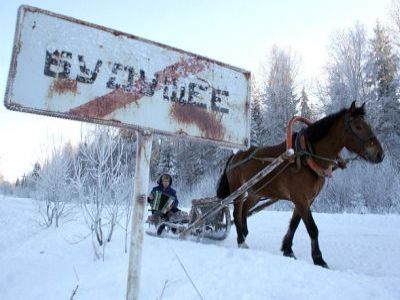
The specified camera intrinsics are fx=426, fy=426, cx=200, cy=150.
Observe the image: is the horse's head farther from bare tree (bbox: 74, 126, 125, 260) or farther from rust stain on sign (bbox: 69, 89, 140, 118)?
bare tree (bbox: 74, 126, 125, 260)

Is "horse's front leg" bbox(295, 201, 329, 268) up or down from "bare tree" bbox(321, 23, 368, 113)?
down

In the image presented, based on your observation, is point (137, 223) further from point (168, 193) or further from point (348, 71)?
point (348, 71)

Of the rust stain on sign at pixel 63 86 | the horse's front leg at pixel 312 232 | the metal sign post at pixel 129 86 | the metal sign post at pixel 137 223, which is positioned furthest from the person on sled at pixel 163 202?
the rust stain on sign at pixel 63 86

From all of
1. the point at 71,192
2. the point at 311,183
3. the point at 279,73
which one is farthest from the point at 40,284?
the point at 279,73

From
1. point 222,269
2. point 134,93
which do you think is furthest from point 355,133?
point 134,93

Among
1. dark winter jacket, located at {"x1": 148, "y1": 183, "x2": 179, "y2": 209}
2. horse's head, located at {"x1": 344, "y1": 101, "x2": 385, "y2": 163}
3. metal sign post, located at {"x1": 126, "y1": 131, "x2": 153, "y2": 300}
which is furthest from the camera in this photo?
dark winter jacket, located at {"x1": 148, "y1": 183, "x2": 179, "y2": 209}

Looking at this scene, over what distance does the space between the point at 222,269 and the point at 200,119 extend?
2.09 m

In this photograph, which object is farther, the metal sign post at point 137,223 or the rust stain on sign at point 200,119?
the rust stain on sign at point 200,119

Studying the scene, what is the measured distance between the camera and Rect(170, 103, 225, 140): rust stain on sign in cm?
274

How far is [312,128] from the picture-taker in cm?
574

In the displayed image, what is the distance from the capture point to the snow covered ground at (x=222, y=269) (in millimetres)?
3852

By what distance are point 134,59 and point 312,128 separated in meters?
3.66

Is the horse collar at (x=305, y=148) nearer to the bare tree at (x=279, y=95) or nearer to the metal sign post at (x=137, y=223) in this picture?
the metal sign post at (x=137, y=223)

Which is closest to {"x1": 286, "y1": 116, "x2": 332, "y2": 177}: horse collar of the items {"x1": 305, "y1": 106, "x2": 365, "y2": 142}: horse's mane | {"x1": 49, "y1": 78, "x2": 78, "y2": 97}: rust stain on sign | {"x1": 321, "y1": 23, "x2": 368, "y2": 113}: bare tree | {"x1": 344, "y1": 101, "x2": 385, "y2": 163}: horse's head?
{"x1": 305, "y1": 106, "x2": 365, "y2": 142}: horse's mane
